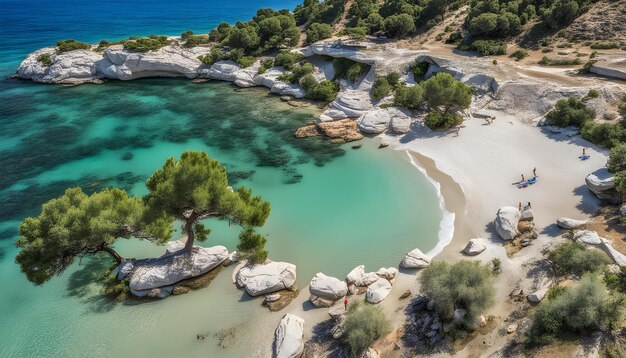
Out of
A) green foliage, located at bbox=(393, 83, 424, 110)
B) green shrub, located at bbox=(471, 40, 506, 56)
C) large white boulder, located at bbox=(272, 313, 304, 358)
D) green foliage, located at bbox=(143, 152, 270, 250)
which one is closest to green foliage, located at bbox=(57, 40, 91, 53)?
green foliage, located at bbox=(393, 83, 424, 110)

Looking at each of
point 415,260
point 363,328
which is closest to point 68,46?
→ point 415,260

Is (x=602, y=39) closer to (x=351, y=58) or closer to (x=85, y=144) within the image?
(x=351, y=58)

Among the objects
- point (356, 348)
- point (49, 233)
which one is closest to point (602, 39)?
point (356, 348)

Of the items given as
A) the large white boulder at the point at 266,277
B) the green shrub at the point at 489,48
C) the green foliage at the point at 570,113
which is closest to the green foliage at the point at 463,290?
the large white boulder at the point at 266,277

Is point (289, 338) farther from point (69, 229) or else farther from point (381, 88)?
point (381, 88)

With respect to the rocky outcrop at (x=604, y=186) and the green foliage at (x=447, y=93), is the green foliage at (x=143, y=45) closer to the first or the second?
the green foliage at (x=447, y=93)

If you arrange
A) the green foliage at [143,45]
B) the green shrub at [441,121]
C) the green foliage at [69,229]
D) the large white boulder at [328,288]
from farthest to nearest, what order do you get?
the green foliage at [143,45] < the green shrub at [441,121] < the large white boulder at [328,288] < the green foliage at [69,229]

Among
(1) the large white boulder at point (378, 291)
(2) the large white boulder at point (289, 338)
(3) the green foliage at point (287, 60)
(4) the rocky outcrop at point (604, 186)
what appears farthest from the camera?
(3) the green foliage at point (287, 60)
